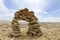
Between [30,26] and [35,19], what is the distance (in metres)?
2.01

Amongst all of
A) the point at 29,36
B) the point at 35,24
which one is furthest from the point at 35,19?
the point at 29,36

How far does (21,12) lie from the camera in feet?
110

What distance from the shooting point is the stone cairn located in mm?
32188

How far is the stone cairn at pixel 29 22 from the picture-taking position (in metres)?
32.2

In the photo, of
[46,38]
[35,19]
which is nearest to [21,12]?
[35,19]

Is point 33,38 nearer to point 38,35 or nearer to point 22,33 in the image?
point 38,35

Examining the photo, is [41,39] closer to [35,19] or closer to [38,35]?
[38,35]

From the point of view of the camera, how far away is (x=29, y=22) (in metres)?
33.0

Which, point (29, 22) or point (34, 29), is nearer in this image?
point (34, 29)

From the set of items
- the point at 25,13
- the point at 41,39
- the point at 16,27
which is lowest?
the point at 41,39

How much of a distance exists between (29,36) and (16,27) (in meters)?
3.41

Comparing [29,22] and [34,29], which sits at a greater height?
[29,22]

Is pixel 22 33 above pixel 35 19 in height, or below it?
below

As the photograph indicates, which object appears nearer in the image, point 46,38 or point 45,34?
point 46,38
